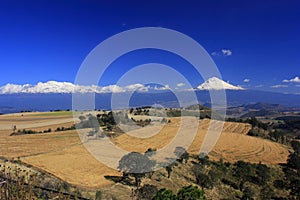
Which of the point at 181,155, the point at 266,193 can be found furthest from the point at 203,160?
the point at 266,193

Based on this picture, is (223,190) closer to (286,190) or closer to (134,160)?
(286,190)

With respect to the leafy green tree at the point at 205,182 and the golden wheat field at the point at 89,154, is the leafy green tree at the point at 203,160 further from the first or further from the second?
the leafy green tree at the point at 205,182

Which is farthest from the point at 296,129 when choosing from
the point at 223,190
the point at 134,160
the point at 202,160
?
the point at 134,160

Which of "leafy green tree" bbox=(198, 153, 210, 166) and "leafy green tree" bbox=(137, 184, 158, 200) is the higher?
"leafy green tree" bbox=(137, 184, 158, 200)

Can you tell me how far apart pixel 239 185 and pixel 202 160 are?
5082mm

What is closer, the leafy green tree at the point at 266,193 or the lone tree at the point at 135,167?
the lone tree at the point at 135,167

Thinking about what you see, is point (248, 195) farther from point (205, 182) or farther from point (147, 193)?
point (147, 193)

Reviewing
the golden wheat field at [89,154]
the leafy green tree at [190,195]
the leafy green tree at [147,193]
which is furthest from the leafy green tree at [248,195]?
the leafy green tree at [190,195]

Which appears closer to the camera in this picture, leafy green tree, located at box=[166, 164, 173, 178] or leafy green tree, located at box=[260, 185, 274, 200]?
leafy green tree, located at box=[260, 185, 274, 200]

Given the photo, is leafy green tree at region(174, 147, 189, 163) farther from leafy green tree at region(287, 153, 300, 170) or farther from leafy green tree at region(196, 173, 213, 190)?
leafy green tree at region(287, 153, 300, 170)

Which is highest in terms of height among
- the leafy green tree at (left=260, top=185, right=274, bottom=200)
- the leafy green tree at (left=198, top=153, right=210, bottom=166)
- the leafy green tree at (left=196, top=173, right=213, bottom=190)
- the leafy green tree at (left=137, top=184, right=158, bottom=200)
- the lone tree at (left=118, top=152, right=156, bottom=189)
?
the lone tree at (left=118, top=152, right=156, bottom=189)

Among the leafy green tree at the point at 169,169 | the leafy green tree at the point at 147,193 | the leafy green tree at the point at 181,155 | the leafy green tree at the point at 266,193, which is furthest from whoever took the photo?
the leafy green tree at the point at 181,155

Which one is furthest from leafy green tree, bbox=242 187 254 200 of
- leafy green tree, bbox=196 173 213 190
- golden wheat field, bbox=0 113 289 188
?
golden wheat field, bbox=0 113 289 188

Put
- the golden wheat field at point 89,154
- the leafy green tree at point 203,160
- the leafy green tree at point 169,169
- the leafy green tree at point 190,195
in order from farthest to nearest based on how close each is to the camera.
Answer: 1. the leafy green tree at point 203,160
2. the leafy green tree at point 169,169
3. the golden wheat field at point 89,154
4. the leafy green tree at point 190,195
